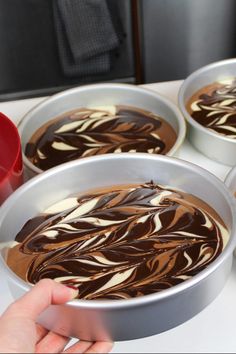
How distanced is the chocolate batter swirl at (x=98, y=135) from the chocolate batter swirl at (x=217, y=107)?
0.07 m

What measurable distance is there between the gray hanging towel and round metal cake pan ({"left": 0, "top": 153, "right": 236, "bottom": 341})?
845mm

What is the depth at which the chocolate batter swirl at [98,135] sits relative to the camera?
1.11 meters

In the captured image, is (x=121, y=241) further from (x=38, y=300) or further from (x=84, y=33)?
(x=84, y=33)

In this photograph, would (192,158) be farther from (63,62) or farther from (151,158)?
(63,62)

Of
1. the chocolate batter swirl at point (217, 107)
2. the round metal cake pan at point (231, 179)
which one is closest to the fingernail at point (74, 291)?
the round metal cake pan at point (231, 179)

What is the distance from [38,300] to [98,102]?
0.61 metres

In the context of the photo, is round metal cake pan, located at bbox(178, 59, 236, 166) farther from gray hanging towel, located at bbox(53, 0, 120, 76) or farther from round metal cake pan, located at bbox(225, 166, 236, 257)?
gray hanging towel, located at bbox(53, 0, 120, 76)

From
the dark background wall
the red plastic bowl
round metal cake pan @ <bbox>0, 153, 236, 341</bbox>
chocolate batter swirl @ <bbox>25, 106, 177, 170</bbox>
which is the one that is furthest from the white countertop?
the dark background wall

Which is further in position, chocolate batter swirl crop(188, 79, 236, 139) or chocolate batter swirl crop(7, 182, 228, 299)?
chocolate batter swirl crop(188, 79, 236, 139)

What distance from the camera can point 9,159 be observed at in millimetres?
1001

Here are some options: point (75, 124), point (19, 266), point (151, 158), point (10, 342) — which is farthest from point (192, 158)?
point (10, 342)

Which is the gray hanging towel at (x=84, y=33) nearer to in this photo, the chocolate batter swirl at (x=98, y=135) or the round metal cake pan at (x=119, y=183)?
the chocolate batter swirl at (x=98, y=135)

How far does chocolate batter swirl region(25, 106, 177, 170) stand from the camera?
111cm

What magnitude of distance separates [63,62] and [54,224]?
0.95 metres
